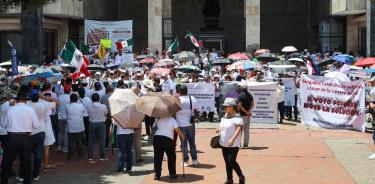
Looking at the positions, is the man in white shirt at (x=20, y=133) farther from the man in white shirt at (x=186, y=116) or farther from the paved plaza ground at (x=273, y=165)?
the man in white shirt at (x=186, y=116)

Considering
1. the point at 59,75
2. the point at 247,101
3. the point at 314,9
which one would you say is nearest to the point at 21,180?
the point at 247,101

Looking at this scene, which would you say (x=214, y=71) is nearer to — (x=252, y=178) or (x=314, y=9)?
(x=252, y=178)

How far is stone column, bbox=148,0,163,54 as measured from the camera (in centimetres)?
3819

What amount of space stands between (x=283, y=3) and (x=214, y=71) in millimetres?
21059

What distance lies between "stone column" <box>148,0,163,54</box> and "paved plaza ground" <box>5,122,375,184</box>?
831 inches

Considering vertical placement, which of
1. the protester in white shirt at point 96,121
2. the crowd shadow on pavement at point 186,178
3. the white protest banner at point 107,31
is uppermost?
the white protest banner at point 107,31

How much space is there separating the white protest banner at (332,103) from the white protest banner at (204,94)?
10.2 feet

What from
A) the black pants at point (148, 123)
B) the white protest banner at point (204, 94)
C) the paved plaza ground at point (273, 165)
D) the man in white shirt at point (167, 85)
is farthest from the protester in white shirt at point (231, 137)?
the white protest banner at point (204, 94)

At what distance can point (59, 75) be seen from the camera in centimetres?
2052

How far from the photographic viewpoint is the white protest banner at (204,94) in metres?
21.1

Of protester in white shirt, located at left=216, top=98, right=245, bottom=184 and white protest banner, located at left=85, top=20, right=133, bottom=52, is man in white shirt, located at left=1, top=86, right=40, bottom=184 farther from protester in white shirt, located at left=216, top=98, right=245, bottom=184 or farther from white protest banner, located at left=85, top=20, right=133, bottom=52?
white protest banner, located at left=85, top=20, right=133, bottom=52

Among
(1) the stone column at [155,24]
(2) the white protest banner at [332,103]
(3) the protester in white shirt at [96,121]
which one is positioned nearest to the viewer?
(3) the protester in white shirt at [96,121]

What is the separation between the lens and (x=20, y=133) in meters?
10.9

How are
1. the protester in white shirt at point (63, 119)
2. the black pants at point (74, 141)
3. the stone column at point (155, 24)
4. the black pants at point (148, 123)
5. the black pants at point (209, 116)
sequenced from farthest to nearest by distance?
the stone column at point (155, 24), the black pants at point (209, 116), the black pants at point (148, 123), the protester in white shirt at point (63, 119), the black pants at point (74, 141)
